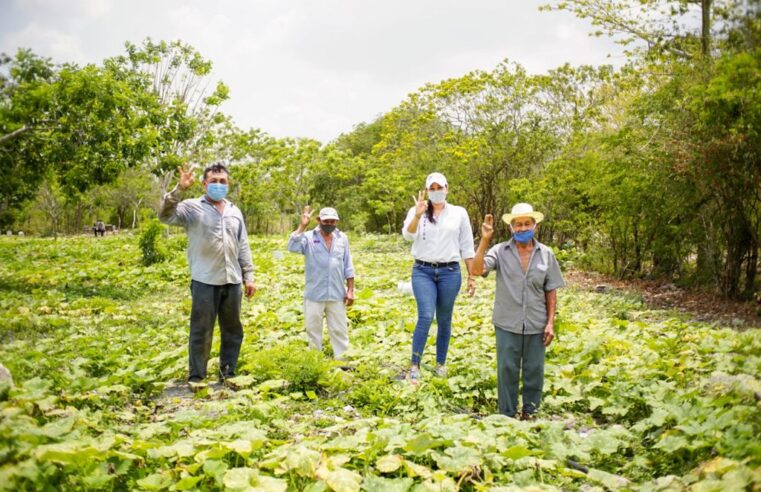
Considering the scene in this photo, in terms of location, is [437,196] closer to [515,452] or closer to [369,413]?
[369,413]

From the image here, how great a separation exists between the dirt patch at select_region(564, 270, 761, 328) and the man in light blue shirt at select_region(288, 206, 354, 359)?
6.46 meters

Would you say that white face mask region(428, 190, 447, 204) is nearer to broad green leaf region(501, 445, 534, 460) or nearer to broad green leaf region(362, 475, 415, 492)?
broad green leaf region(501, 445, 534, 460)

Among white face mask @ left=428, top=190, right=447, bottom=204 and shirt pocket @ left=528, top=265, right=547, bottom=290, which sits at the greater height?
white face mask @ left=428, top=190, right=447, bottom=204

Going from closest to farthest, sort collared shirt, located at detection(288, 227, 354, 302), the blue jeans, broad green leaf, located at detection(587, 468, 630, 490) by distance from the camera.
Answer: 1. broad green leaf, located at detection(587, 468, 630, 490)
2. the blue jeans
3. collared shirt, located at detection(288, 227, 354, 302)

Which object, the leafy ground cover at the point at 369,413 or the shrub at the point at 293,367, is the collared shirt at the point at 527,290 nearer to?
the leafy ground cover at the point at 369,413

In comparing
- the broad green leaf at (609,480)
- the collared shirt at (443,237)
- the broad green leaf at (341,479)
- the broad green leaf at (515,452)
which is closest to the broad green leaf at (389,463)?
the broad green leaf at (341,479)

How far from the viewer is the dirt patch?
9.62 m

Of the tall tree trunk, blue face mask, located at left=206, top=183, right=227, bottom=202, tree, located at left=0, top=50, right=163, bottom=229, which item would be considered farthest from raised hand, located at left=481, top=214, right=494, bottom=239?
tree, located at left=0, top=50, right=163, bottom=229

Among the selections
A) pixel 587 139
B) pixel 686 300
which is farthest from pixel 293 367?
pixel 587 139

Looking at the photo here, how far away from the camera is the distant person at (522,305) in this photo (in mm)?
4480

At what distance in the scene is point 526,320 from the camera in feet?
14.6

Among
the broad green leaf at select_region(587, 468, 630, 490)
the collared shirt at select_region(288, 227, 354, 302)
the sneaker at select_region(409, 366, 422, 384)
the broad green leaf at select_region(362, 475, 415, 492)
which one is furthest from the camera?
the collared shirt at select_region(288, 227, 354, 302)

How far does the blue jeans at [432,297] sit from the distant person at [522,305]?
0.90 metres

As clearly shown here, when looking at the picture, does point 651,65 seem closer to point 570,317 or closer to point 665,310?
point 665,310
